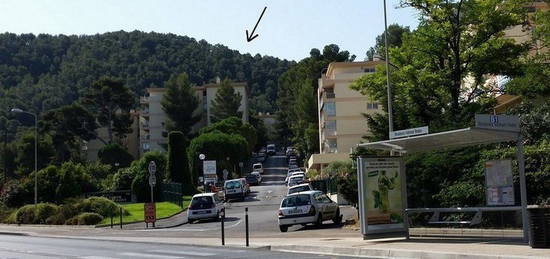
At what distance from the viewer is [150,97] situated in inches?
5276

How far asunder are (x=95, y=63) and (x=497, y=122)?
538ft

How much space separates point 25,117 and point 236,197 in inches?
4097

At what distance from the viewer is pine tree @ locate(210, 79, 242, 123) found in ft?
422

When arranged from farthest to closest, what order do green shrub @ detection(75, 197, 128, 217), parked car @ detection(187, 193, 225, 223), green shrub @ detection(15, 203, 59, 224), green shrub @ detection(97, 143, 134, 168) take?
green shrub @ detection(97, 143, 134, 168), green shrub @ detection(15, 203, 59, 224), green shrub @ detection(75, 197, 128, 217), parked car @ detection(187, 193, 225, 223)

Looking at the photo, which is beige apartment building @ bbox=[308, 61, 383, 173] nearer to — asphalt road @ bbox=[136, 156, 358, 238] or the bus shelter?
asphalt road @ bbox=[136, 156, 358, 238]

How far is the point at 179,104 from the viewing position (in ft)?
408

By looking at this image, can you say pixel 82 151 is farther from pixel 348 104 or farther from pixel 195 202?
pixel 195 202

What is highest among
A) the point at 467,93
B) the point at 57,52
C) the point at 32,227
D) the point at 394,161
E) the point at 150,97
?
the point at 57,52

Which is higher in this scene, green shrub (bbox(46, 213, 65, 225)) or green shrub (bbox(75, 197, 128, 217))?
green shrub (bbox(75, 197, 128, 217))

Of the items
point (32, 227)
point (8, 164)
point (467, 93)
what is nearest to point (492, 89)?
point (467, 93)

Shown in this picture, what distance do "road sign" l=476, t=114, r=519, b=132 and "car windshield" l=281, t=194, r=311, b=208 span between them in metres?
13.8

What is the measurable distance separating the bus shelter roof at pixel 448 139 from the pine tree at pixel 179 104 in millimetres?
105178

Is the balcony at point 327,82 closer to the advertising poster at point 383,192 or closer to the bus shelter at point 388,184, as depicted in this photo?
the bus shelter at point 388,184

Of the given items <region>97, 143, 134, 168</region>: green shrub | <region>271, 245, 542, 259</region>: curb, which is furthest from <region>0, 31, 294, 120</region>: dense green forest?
<region>271, 245, 542, 259</region>: curb
